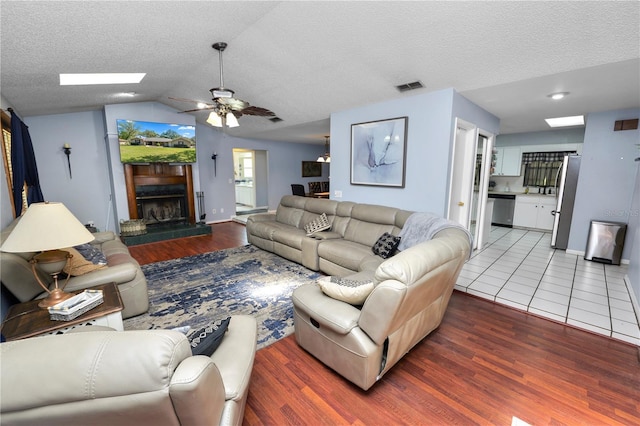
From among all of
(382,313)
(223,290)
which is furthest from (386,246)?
(223,290)

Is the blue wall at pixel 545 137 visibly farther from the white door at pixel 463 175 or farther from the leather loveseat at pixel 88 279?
the leather loveseat at pixel 88 279

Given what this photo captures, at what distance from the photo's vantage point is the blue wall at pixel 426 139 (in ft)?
10.8

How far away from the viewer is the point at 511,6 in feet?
6.42

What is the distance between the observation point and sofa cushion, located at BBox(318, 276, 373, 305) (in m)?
1.74

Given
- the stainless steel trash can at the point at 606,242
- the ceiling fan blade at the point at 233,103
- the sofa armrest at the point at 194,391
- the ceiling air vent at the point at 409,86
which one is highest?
the ceiling air vent at the point at 409,86

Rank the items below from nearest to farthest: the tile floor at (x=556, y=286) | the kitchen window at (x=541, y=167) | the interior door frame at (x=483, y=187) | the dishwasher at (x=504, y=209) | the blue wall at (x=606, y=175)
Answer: the tile floor at (x=556, y=286)
the blue wall at (x=606, y=175)
the interior door frame at (x=483, y=187)
the kitchen window at (x=541, y=167)
the dishwasher at (x=504, y=209)

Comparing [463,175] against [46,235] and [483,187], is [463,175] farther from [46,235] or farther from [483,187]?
[46,235]

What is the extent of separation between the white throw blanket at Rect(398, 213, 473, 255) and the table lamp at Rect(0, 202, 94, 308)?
110 inches

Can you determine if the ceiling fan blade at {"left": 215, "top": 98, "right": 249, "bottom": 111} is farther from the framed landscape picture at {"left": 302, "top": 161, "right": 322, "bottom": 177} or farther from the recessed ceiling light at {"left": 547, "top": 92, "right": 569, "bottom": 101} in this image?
the framed landscape picture at {"left": 302, "top": 161, "right": 322, "bottom": 177}

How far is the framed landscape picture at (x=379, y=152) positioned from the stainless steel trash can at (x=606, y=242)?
3.17m

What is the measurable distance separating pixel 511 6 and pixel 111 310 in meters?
3.60

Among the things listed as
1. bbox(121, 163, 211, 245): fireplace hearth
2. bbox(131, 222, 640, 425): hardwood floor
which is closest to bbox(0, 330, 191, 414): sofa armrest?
bbox(131, 222, 640, 425): hardwood floor

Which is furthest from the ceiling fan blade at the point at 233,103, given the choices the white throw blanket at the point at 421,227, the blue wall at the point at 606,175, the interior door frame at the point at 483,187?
the blue wall at the point at 606,175

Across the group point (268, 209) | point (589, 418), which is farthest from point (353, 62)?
point (268, 209)
